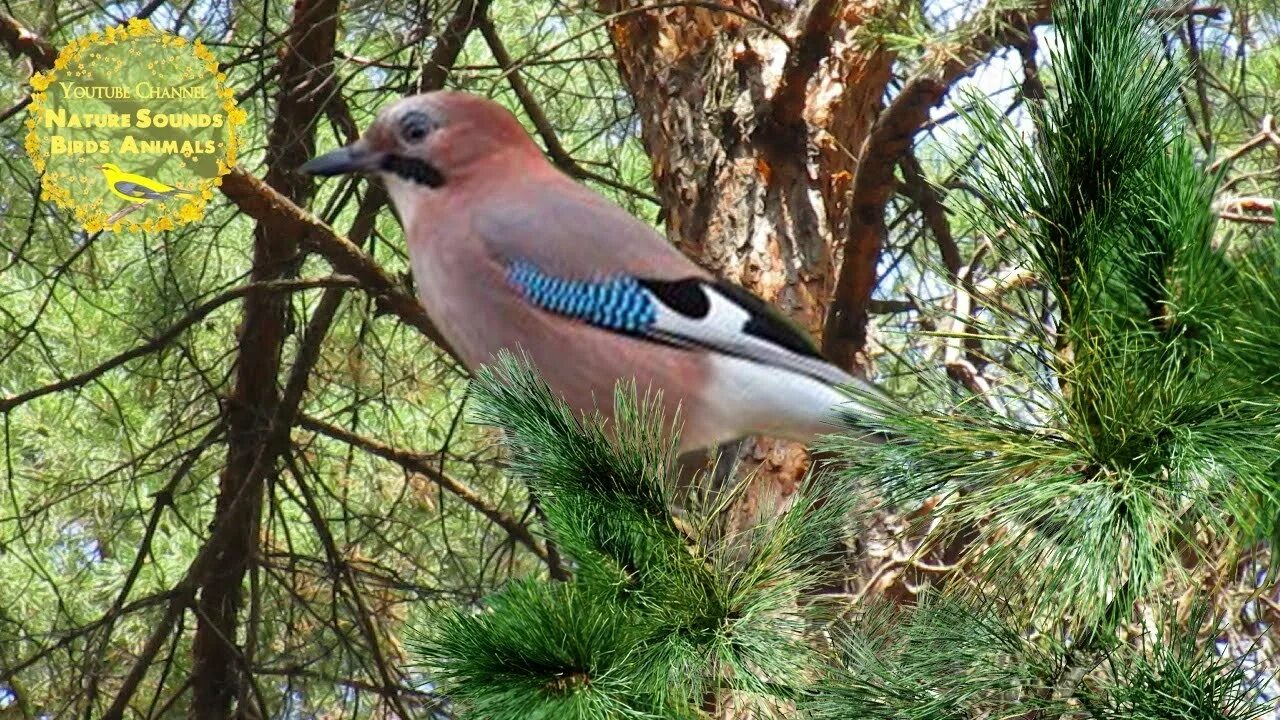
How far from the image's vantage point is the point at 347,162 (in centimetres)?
200

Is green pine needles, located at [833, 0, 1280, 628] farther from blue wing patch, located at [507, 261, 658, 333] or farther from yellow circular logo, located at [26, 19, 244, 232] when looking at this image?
yellow circular logo, located at [26, 19, 244, 232]

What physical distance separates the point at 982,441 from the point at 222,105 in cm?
240

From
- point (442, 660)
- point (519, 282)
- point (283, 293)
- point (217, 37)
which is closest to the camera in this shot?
point (442, 660)

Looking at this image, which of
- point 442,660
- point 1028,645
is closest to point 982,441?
point 1028,645

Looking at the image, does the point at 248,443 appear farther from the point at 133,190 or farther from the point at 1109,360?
the point at 1109,360

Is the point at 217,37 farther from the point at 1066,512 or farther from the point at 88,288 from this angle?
the point at 1066,512

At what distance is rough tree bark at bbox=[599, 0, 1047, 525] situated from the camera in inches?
100

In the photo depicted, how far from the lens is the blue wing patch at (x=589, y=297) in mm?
1896

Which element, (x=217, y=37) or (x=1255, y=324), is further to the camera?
(x=217, y=37)

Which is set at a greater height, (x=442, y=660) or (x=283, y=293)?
(x=283, y=293)

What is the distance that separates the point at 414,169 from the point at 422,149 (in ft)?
0.09

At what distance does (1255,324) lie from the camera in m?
1.10

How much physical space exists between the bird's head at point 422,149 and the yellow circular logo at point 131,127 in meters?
1.18

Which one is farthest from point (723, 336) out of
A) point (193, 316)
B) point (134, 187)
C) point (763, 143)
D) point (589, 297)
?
point (134, 187)
